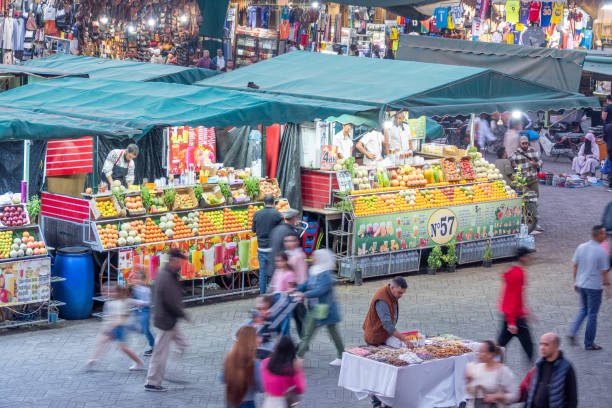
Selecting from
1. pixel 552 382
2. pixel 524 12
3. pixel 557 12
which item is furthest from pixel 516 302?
pixel 524 12

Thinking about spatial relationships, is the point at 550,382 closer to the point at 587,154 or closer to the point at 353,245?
the point at 353,245

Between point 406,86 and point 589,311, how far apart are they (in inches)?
242

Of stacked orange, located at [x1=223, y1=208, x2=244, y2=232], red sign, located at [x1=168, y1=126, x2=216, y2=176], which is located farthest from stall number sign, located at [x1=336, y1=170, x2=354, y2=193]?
red sign, located at [x1=168, y1=126, x2=216, y2=176]

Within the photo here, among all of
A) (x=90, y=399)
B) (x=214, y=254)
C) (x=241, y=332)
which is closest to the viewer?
(x=241, y=332)

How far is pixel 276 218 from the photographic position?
41.6 ft

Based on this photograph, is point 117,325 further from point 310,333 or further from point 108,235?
point 108,235

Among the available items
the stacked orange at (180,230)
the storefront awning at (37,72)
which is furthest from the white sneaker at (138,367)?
the storefront awning at (37,72)

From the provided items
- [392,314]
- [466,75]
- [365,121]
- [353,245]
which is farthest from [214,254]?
[466,75]

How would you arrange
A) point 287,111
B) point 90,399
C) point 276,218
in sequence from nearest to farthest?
point 90,399 < point 276,218 < point 287,111

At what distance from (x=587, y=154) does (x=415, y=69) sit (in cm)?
966

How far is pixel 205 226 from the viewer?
1354 cm

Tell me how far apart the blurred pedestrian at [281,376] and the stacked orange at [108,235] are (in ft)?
18.8

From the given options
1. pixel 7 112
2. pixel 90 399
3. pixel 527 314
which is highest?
pixel 7 112

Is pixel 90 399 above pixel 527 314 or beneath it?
beneath
